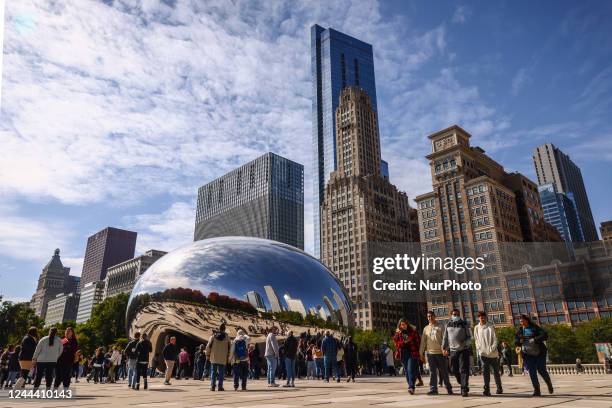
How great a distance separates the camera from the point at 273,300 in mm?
15492

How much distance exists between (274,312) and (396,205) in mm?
129977

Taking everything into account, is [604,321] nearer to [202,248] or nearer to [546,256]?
[546,256]

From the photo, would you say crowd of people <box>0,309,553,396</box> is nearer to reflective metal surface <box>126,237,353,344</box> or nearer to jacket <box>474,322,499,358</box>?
jacket <box>474,322,499,358</box>

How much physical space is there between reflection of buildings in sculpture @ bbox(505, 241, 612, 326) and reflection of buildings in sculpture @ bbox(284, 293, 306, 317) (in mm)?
85876

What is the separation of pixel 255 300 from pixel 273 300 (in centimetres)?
66

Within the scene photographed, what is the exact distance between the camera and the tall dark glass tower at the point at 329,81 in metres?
175

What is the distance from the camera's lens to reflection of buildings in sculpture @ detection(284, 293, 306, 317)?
15.7 metres

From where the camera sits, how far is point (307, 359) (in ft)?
57.5

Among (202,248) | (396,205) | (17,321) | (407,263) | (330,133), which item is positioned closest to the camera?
(202,248)

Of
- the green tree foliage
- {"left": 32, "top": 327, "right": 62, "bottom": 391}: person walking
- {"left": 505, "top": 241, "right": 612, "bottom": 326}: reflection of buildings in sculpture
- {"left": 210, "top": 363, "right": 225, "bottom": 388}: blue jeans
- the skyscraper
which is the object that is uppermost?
the skyscraper

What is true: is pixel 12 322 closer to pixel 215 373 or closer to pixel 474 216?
pixel 215 373

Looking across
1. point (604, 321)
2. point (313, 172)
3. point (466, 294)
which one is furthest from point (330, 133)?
point (604, 321)

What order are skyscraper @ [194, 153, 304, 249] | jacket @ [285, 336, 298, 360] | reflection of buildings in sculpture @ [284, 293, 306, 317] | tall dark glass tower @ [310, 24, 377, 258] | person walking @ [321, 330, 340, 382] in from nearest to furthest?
jacket @ [285, 336, 298, 360] < person walking @ [321, 330, 340, 382] < reflection of buildings in sculpture @ [284, 293, 306, 317] < tall dark glass tower @ [310, 24, 377, 258] < skyscraper @ [194, 153, 304, 249]

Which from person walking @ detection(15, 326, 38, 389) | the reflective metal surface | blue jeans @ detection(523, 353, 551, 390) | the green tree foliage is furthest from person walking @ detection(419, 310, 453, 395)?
the green tree foliage
